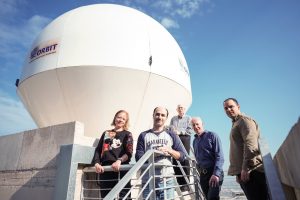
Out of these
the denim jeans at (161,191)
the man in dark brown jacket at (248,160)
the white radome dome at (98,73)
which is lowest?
the denim jeans at (161,191)

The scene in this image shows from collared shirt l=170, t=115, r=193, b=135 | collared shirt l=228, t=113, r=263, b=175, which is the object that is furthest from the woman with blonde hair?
collared shirt l=170, t=115, r=193, b=135

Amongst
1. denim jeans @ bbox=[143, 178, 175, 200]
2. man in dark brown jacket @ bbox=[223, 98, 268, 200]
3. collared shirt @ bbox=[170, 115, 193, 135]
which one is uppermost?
collared shirt @ bbox=[170, 115, 193, 135]

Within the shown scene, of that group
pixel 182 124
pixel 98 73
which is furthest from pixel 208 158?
pixel 98 73

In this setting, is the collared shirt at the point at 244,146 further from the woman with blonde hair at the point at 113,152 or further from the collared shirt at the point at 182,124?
the collared shirt at the point at 182,124

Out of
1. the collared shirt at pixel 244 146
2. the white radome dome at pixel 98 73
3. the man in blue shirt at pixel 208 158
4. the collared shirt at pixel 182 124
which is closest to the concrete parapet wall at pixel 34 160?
the white radome dome at pixel 98 73

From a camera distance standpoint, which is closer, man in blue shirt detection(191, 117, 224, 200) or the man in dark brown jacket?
the man in dark brown jacket

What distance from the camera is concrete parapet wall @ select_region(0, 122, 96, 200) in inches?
153

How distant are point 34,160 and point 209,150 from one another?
3.08 meters

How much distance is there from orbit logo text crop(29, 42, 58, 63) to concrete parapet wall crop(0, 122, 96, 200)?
1.98 m

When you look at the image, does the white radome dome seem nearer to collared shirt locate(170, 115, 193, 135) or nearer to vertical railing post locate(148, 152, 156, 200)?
collared shirt locate(170, 115, 193, 135)

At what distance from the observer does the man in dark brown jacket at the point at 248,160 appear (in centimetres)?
256

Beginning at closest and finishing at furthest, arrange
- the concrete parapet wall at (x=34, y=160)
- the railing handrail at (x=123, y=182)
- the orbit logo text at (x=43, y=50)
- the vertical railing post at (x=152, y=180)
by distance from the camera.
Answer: the railing handrail at (x=123, y=182), the vertical railing post at (x=152, y=180), the concrete parapet wall at (x=34, y=160), the orbit logo text at (x=43, y=50)

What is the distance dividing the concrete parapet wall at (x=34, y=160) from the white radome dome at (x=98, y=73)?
103cm

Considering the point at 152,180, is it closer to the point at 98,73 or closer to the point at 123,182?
the point at 123,182
